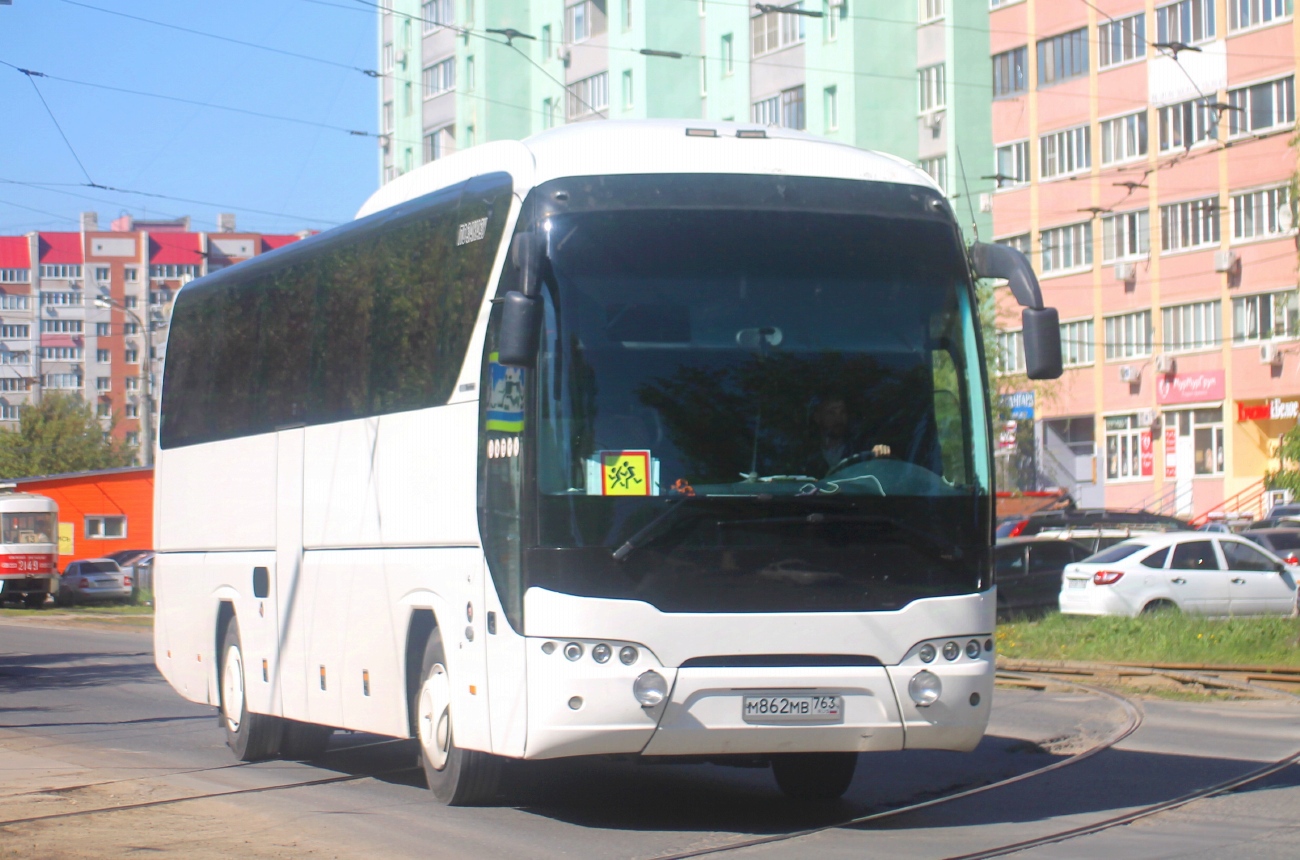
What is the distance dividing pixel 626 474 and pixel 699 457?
35 centimetres

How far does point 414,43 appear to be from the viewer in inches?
3120

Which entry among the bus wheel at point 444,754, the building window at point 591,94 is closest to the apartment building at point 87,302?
the building window at point 591,94

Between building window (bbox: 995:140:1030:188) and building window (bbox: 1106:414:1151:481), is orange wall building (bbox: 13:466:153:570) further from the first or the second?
building window (bbox: 1106:414:1151:481)

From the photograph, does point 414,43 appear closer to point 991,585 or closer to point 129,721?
point 129,721

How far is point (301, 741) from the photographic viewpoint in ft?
41.9

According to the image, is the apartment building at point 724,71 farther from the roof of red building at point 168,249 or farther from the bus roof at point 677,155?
the roof of red building at point 168,249

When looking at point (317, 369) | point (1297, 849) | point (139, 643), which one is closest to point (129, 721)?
point (317, 369)

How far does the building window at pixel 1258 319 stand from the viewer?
5069cm

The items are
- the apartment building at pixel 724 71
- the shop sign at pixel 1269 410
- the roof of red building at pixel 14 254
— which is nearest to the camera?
the shop sign at pixel 1269 410

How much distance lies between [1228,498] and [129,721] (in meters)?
41.2

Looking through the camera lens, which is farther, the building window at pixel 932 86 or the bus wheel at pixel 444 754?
the building window at pixel 932 86

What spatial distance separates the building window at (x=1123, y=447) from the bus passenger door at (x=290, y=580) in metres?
46.8

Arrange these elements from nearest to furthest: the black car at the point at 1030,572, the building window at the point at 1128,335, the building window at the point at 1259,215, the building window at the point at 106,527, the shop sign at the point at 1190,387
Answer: the black car at the point at 1030,572
the building window at the point at 1259,215
the shop sign at the point at 1190,387
the building window at the point at 1128,335
the building window at the point at 106,527

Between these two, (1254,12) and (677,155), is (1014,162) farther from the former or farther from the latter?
(677,155)
